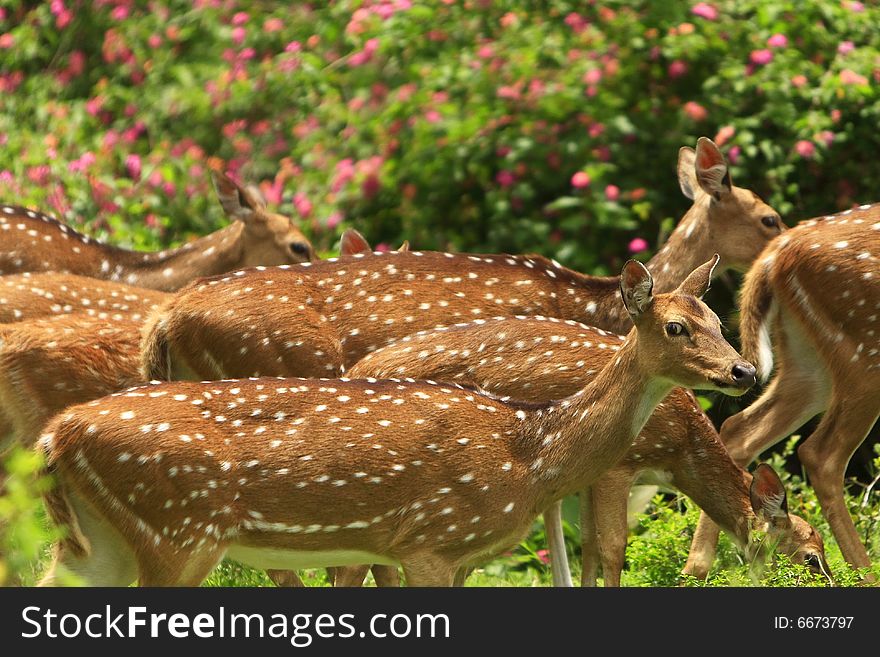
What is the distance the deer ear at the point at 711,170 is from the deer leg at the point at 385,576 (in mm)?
2802

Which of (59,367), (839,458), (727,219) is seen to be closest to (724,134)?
(727,219)

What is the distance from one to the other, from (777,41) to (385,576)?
4898 millimetres

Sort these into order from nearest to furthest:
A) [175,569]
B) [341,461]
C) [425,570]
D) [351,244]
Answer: [175,569] → [341,461] → [425,570] → [351,244]

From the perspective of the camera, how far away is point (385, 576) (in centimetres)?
681

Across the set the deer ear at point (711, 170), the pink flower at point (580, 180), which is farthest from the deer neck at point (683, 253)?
the pink flower at point (580, 180)

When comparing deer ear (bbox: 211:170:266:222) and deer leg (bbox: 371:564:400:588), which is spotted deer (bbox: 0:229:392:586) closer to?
deer leg (bbox: 371:564:400:588)

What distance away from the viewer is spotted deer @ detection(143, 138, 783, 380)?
7125 millimetres

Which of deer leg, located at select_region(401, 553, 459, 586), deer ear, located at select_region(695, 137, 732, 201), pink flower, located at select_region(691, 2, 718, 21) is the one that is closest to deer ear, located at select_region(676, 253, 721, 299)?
deer leg, located at select_region(401, 553, 459, 586)

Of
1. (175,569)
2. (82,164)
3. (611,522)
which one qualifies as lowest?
(82,164)

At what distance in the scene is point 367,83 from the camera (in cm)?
1141

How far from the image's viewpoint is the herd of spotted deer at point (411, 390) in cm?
554

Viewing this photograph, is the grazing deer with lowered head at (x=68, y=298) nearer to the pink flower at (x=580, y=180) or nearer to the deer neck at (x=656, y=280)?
the deer neck at (x=656, y=280)

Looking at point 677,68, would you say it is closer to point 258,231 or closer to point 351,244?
point 351,244
